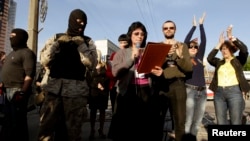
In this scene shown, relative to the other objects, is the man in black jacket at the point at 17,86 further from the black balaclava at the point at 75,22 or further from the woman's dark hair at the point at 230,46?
Answer: the woman's dark hair at the point at 230,46

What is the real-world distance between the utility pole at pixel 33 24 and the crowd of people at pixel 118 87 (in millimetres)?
4214

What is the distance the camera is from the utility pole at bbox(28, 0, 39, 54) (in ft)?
29.5

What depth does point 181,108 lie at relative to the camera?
4469 millimetres

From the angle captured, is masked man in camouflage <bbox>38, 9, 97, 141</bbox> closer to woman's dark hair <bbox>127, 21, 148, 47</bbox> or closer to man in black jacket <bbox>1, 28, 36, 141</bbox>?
woman's dark hair <bbox>127, 21, 148, 47</bbox>

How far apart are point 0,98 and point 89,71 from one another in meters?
2.56

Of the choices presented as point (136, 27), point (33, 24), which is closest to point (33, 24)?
point (33, 24)

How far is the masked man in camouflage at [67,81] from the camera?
12.2 feet

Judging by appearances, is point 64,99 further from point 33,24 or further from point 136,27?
point 33,24

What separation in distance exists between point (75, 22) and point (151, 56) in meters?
1.04

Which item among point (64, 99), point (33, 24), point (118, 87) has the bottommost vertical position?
point (64, 99)

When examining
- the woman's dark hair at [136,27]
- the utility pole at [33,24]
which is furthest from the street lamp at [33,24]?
the woman's dark hair at [136,27]

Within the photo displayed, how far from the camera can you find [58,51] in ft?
12.2

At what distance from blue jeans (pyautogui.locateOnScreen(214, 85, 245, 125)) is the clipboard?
6.37 feet

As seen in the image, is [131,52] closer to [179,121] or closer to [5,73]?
[179,121]
